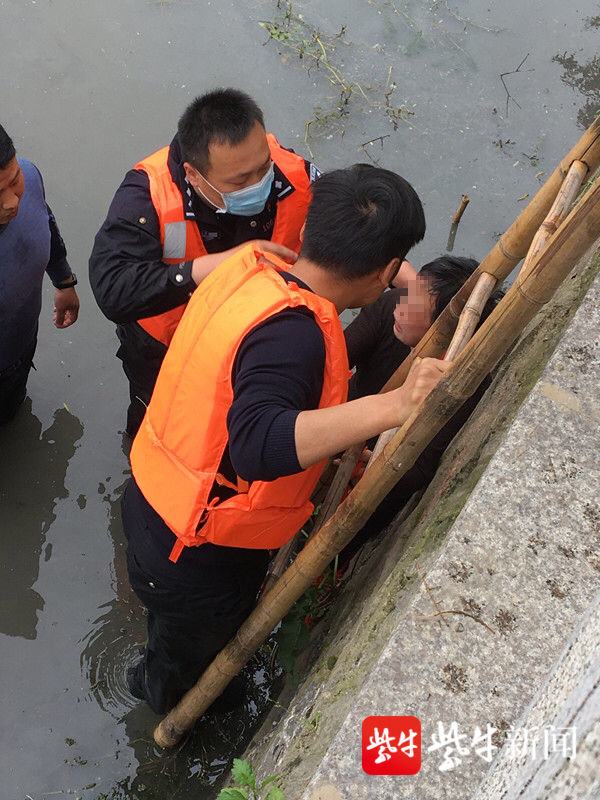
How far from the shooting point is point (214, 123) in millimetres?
2662

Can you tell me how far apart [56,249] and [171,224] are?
83cm

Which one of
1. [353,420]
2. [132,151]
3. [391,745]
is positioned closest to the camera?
[391,745]

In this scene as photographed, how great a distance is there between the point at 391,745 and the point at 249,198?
1.87 m

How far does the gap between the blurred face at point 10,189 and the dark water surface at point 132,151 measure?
1.25 metres

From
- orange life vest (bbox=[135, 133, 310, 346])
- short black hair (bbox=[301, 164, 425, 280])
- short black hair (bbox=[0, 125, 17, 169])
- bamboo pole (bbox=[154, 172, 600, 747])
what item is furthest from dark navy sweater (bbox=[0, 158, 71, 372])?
bamboo pole (bbox=[154, 172, 600, 747])

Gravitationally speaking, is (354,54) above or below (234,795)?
above

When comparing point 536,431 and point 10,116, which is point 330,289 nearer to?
point 536,431

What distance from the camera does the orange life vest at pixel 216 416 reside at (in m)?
1.95

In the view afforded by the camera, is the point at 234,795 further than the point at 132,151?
No

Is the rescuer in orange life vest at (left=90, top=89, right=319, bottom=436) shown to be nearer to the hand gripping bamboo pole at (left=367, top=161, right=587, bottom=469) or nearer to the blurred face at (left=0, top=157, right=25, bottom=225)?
the blurred face at (left=0, top=157, right=25, bottom=225)

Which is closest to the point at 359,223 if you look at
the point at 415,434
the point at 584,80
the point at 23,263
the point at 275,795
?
the point at 415,434

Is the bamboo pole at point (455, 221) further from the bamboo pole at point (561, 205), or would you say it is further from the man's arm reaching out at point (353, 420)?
the man's arm reaching out at point (353, 420)

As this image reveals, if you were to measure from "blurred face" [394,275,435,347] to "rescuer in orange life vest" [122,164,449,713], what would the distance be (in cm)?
50

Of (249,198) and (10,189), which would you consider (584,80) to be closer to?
(249,198)
